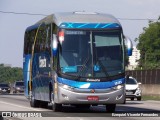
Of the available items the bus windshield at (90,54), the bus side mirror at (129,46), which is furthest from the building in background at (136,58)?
the bus windshield at (90,54)

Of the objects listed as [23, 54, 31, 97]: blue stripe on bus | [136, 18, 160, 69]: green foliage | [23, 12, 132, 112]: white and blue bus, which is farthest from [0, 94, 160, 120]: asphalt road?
[136, 18, 160, 69]: green foliage

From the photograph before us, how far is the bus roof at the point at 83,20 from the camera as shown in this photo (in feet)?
86.5

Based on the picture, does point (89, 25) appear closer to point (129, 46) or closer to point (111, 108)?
point (129, 46)

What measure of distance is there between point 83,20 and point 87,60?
1.73 m

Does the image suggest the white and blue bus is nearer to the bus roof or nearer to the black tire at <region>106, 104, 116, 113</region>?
the bus roof

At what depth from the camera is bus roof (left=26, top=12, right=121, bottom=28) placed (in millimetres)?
26359

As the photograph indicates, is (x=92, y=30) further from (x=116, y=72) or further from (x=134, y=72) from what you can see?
(x=134, y=72)

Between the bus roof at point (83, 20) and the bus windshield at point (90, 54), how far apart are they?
0.99ft

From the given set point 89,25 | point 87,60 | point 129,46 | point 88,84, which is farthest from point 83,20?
point 88,84

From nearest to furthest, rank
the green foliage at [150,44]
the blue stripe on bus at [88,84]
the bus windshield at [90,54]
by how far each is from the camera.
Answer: the blue stripe on bus at [88,84], the bus windshield at [90,54], the green foliage at [150,44]

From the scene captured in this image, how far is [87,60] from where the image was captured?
84.7 feet

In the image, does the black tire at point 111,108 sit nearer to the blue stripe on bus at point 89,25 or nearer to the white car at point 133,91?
the blue stripe on bus at point 89,25

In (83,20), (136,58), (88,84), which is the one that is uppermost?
(83,20)

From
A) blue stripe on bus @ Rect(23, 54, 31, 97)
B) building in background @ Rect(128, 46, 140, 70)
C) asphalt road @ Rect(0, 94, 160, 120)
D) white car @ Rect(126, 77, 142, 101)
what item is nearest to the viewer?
asphalt road @ Rect(0, 94, 160, 120)
